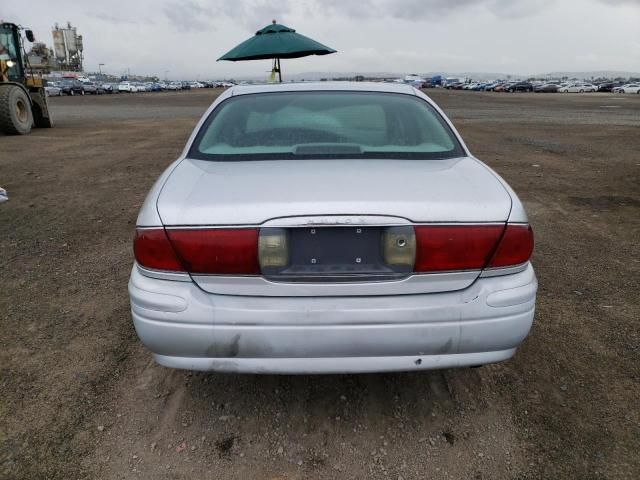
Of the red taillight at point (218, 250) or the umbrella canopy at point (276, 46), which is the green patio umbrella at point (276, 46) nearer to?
the umbrella canopy at point (276, 46)

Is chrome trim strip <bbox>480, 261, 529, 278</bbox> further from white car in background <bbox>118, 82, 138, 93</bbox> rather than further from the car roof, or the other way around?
white car in background <bbox>118, 82, 138, 93</bbox>

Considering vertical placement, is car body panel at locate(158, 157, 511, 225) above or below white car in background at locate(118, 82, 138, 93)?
above

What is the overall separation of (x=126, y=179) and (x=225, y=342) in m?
6.67

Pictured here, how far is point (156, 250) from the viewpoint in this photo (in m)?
1.95

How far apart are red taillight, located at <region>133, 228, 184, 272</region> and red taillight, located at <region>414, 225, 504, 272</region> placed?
3.24 feet

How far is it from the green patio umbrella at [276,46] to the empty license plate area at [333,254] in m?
9.34

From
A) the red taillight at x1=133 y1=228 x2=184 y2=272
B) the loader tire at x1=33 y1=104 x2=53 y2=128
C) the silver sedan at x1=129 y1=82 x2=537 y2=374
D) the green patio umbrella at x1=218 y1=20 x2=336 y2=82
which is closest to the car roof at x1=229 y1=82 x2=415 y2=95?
the silver sedan at x1=129 y1=82 x2=537 y2=374

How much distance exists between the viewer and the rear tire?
513 inches

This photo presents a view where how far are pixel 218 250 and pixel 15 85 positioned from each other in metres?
15.1

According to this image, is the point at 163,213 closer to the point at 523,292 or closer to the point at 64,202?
the point at 523,292

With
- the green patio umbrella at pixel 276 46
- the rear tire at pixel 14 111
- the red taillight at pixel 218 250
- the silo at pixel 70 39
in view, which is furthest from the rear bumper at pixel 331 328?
the silo at pixel 70 39

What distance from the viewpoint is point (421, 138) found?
9.07ft

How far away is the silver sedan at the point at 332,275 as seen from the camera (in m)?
1.87

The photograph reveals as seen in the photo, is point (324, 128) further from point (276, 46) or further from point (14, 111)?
point (14, 111)
